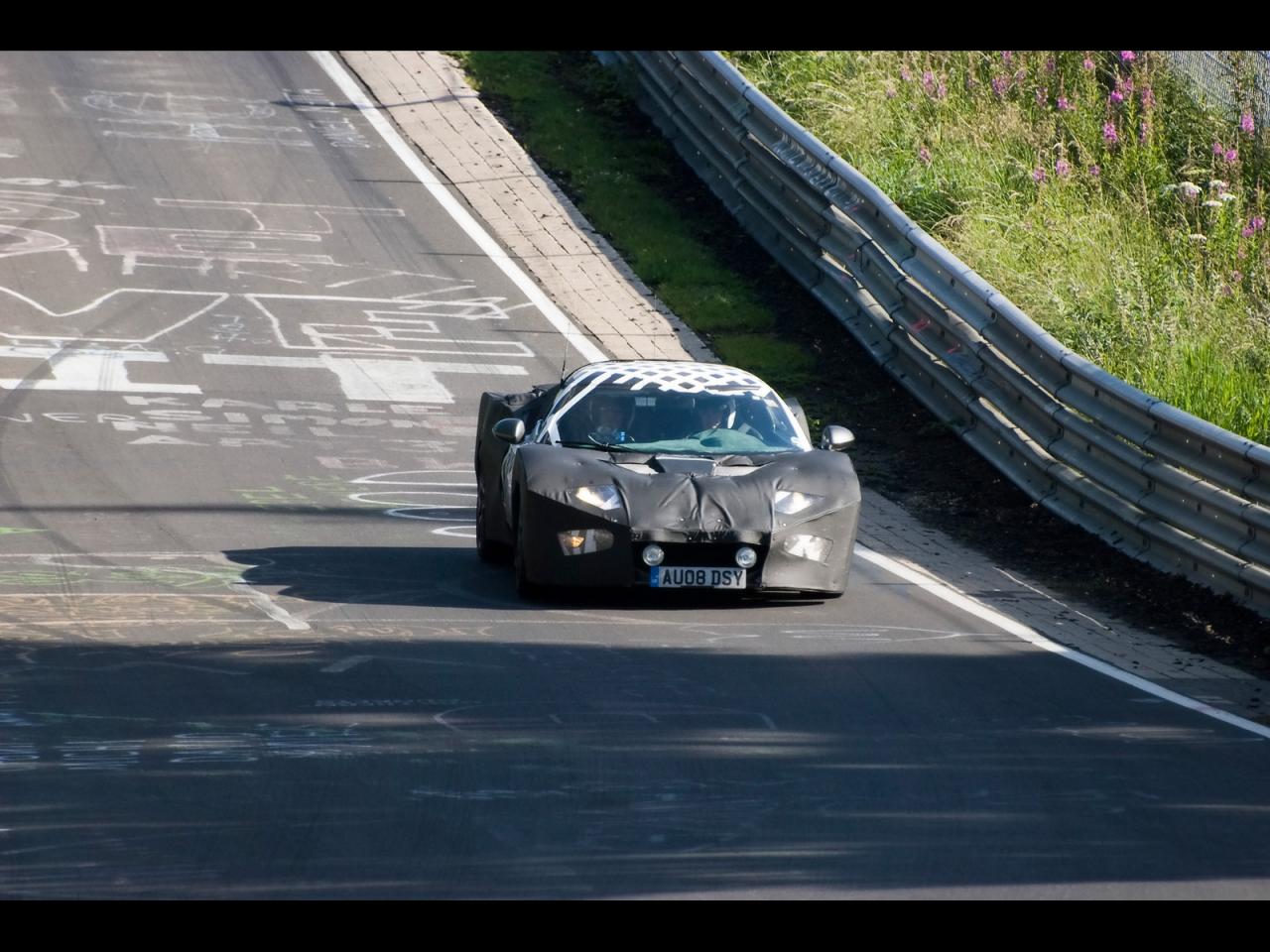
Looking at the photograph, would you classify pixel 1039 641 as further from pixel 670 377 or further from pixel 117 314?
pixel 117 314

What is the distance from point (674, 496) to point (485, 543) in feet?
6.58

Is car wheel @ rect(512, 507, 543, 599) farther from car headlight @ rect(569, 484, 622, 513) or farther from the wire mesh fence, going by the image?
the wire mesh fence

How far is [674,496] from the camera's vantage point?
11.2m

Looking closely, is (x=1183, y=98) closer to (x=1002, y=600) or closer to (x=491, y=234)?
(x=491, y=234)

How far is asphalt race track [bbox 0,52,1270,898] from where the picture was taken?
6324mm

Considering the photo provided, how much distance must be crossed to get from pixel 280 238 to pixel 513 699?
49.8 feet

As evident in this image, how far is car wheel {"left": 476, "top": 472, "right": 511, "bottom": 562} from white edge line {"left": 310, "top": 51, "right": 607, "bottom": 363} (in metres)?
5.90

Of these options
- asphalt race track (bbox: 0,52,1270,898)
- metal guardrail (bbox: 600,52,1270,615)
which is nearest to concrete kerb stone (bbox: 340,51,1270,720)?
asphalt race track (bbox: 0,52,1270,898)

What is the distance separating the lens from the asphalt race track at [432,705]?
6.32 meters

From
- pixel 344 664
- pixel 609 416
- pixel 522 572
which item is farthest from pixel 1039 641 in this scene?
pixel 344 664

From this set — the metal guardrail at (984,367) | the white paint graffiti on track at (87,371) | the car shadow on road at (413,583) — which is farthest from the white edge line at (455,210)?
the car shadow on road at (413,583)
